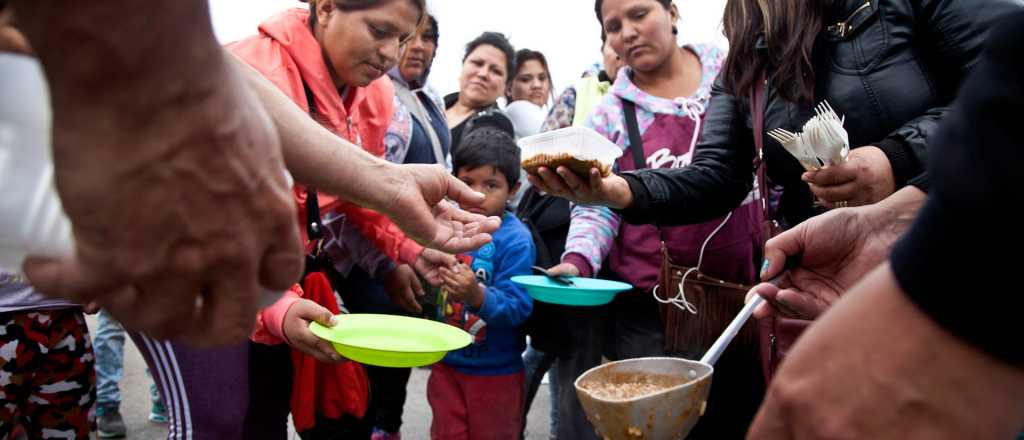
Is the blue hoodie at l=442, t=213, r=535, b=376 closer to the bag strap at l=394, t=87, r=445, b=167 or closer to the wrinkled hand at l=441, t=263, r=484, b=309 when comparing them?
the wrinkled hand at l=441, t=263, r=484, b=309

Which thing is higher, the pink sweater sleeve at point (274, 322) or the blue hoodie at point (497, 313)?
the pink sweater sleeve at point (274, 322)

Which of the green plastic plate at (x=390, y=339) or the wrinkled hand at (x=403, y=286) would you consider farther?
the wrinkled hand at (x=403, y=286)

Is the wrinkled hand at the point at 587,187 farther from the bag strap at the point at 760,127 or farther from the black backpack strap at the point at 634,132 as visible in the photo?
the black backpack strap at the point at 634,132

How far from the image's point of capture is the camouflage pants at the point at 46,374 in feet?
6.72

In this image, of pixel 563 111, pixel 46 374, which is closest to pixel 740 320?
pixel 46 374

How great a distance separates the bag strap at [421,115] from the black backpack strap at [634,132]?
2.89 feet

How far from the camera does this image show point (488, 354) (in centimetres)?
309

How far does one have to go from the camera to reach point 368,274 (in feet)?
9.87

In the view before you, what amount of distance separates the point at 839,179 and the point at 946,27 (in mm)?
506

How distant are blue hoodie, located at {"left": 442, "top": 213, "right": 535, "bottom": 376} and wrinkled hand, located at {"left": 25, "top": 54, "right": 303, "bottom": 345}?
2.25m

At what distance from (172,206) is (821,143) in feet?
4.85

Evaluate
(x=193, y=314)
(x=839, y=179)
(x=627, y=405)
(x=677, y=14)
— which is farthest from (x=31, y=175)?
(x=677, y=14)

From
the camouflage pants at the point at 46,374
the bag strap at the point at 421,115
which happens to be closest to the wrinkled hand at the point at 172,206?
the camouflage pants at the point at 46,374

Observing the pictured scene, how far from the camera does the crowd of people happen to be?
0.65 meters
